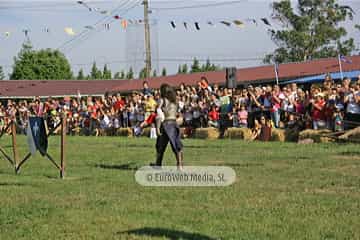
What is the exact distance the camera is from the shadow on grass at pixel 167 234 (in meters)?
7.03

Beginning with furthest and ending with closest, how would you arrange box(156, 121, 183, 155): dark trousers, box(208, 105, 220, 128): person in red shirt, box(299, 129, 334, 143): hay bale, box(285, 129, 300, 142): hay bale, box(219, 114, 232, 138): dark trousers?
1. box(208, 105, 220, 128): person in red shirt
2. box(219, 114, 232, 138): dark trousers
3. box(285, 129, 300, 142): hay bale
4. box(299, 129, 334, 143): hay bale
5. box(156, 121, 183, 155): dark trousers

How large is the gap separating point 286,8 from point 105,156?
56.5 meters

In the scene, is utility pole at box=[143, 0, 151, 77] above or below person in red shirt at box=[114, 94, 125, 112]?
above

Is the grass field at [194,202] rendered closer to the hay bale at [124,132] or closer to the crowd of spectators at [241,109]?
the crowd of spectators at [241,109]

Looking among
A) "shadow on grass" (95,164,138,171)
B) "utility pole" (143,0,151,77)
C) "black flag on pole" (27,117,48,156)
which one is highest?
"utility pole" (143,0,151,77)

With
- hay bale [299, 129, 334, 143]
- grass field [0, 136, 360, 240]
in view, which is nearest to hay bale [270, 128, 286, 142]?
hay bale [299, 129, 334, 143]

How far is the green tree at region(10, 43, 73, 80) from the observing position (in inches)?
3578

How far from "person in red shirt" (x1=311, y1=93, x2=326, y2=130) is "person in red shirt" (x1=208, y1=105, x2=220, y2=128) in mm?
4908

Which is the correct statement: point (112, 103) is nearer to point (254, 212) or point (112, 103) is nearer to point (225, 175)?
point (225, 175)

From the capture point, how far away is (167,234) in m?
7.23

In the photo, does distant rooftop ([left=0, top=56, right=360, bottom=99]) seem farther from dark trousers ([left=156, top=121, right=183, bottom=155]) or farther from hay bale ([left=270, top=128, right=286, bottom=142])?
dark trousers ([left=156, top=121, right=183, bottom=155])

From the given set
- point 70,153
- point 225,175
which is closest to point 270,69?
point 70,153

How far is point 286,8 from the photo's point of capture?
70.7 m

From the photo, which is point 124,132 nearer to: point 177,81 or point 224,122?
point 224,122
